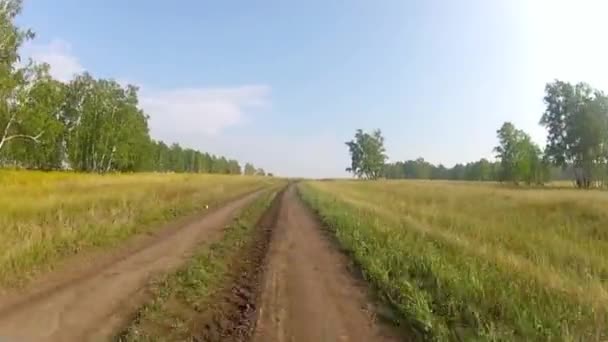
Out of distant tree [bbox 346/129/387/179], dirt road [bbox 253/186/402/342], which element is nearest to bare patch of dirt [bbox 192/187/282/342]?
dirt road [bbox 253/186/402/342]

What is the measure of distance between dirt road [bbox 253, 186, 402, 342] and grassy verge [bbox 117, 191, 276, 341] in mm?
859

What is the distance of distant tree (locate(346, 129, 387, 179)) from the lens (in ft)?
411

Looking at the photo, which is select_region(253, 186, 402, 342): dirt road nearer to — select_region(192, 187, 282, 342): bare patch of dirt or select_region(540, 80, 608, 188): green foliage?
select_region(192, 187, 282, 342): bare patch of dirt

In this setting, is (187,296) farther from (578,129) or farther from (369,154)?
(369,154)

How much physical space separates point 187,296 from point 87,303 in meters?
1.52

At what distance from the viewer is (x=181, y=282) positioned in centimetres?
802

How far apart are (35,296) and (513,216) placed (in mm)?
18254

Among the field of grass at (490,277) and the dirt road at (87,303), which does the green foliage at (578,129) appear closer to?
the field of grass at (490,277)

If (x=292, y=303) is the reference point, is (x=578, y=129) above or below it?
above

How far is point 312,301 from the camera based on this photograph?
7.05m

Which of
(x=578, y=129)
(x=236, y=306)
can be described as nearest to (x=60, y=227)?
(x=236, y=306)

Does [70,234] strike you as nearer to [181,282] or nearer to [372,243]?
[181,282]

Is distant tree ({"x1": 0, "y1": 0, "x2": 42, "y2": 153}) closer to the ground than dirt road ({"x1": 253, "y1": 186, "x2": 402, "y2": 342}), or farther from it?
farther from it

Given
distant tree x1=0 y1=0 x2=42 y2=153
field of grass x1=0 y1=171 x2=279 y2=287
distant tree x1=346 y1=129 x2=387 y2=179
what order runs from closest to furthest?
field of grass x1=0 y1=171 x2=279 y2=287 < distant tree x1=0 y1=0 x2=42 y2=153 < distant tree x1=346 y1=129 x2=387 y2=179
